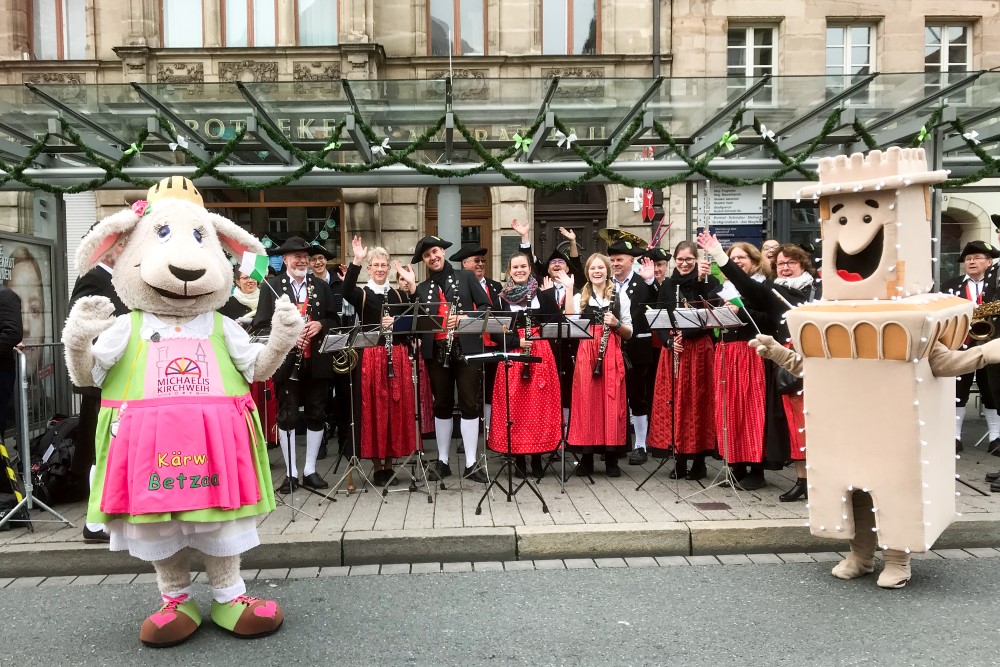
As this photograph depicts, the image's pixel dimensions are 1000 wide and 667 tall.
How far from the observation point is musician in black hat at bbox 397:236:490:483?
6930 millimetres

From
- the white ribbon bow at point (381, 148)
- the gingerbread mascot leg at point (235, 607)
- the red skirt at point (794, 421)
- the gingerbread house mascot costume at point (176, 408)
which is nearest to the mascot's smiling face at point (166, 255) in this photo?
the gingerbread house mascot costume at point (176, 408)

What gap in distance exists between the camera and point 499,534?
202 inches

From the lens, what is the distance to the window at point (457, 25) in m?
15.1

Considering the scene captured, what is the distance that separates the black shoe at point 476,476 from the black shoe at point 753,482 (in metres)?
2.06

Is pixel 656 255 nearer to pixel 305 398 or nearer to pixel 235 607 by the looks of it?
pixel 305 398

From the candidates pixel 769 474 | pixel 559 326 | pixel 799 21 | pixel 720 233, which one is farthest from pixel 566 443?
pixel 799 21

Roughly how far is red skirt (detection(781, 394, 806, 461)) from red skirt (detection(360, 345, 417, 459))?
3.09m

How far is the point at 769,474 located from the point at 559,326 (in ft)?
A: 7.75

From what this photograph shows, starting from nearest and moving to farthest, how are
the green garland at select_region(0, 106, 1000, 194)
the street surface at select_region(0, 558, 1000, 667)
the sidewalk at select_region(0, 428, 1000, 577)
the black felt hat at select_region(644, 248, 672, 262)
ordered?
the street surface at select_region(0, 558, 1000, 667) → the sidewalk at select_region(0, 428, 1000, 577) → the green garland at select_region(0, 106, 1000, 194) → the black felt hat at select_region(644, 248, 672, 262)

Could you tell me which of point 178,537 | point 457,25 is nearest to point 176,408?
point 178,537

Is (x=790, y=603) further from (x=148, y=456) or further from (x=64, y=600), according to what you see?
(x=64, y=600)

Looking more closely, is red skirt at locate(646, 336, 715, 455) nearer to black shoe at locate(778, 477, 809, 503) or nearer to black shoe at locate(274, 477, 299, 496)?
black shoe at locate(778, 477, 809, 503)

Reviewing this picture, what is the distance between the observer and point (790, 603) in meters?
4.21

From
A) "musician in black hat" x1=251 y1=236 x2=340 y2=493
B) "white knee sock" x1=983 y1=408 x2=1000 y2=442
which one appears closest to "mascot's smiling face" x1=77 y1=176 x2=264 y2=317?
"musician in black hat" x1=251 y1=236 x2=340 y2=493
